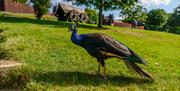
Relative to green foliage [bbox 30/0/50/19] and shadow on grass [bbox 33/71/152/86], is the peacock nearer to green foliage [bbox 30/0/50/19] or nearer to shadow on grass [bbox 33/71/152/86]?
shadow on grass [bbox 33/71/152/86]

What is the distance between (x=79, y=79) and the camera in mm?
9656

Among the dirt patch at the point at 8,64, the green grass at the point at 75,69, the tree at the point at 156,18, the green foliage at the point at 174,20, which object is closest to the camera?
the green grass at the point at 75,69

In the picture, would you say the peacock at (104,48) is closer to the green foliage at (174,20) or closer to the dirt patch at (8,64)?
the dirt patch at (8,64)

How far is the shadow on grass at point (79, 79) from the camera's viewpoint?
9367mm

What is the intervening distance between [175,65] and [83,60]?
110 inches

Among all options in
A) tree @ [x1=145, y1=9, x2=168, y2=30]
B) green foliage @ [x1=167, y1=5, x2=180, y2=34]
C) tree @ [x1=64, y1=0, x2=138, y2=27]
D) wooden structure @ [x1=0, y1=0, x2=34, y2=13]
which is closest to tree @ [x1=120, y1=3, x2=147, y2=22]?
tree @ [x1=64, y1=0, x2=138, y2=27]

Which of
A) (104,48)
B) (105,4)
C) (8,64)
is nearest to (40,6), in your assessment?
(105,4)

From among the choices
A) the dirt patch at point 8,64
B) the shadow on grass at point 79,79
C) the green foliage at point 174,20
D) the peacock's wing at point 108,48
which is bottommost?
the green foliage at point 174,20

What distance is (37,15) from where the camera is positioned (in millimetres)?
38625

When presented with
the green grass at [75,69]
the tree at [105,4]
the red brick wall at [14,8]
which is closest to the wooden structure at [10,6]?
the red brick wall at [14,8]

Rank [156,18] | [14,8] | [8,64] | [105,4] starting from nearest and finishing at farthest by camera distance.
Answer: [8,64]
[105,4]
[14,8]
[156,18]

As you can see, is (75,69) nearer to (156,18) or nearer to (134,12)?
(134,12)

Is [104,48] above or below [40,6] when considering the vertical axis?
below

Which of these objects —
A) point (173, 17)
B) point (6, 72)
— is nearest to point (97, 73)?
point (6, 72)
